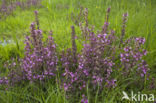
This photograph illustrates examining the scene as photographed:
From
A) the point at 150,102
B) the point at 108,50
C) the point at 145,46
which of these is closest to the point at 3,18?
the point at 108,50

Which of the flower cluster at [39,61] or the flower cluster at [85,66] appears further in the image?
the flower cluster at [39,61]

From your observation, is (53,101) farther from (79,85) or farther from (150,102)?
(150,102)

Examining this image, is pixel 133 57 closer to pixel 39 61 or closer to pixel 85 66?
pixel 85 66

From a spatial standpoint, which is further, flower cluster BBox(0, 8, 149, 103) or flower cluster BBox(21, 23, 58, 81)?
flower cluster BBox(21, 23, 58, 81)

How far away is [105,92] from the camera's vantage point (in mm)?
2074

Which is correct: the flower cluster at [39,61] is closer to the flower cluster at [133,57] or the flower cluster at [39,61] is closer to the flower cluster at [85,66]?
the flower cluster at [85,66]

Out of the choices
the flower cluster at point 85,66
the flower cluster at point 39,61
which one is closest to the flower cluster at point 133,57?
the flower cluster at point 85,66

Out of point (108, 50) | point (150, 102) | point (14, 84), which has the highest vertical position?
point (108, 50)

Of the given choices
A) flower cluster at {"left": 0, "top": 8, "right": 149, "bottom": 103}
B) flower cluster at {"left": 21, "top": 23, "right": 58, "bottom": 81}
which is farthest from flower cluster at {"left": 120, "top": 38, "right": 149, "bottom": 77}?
flower cluster at {"left": 21, "top": 23, "right": 58, "bottom": 81}

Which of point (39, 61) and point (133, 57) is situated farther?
point (39, 61)

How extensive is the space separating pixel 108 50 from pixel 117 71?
41 centimetres

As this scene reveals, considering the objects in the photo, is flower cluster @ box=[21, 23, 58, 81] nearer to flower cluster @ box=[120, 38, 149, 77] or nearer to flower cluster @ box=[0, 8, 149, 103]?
flower cluster @ box=[0, 8, 149, 103]

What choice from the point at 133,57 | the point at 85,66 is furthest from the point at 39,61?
the point at 133,57

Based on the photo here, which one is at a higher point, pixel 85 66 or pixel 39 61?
pixel 39 61
